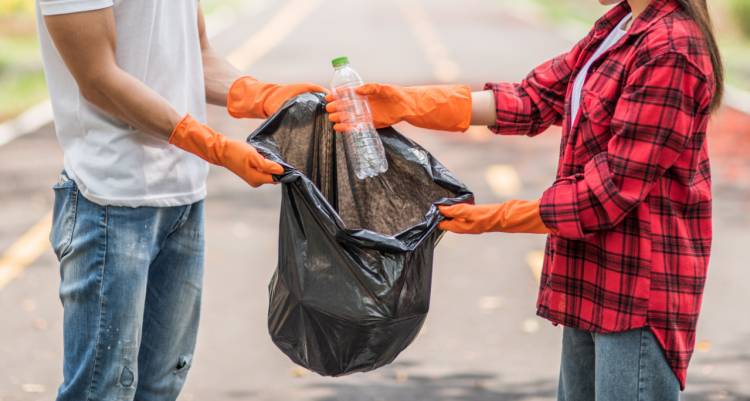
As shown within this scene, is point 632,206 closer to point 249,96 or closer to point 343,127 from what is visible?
point 343,127

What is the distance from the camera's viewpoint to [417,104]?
3.44 m

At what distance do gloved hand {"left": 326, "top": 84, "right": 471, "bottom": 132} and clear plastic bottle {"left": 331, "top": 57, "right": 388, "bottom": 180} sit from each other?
0.03 m

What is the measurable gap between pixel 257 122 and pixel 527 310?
5.99 meters

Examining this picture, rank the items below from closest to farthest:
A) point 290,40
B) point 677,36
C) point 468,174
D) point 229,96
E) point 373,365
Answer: point 677,36, point 373,365, point 229,96, point 468,174, point 290,40

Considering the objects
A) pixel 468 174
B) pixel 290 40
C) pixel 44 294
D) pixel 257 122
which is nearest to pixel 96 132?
pixel 44 294

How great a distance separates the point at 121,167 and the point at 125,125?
11cm

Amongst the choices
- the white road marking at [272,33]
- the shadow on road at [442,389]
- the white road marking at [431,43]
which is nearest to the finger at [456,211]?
the shadow on road at [442,389]

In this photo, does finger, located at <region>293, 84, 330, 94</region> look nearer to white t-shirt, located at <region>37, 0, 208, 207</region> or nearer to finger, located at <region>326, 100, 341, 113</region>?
finger, located at <region>326, 100, 341, 113</region>

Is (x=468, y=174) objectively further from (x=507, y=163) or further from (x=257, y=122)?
(x=257, y=122)

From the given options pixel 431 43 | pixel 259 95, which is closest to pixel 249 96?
pixel 259 95

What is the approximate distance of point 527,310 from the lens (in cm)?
603

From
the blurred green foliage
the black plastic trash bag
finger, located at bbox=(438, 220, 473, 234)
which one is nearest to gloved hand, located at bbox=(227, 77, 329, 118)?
the black plastic trash bag

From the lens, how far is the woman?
2.73 metres

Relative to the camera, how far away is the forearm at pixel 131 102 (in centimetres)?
292
